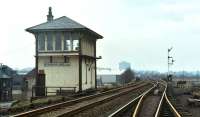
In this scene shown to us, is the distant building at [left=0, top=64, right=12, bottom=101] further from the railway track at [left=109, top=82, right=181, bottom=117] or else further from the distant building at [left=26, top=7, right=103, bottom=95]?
→ the railway track at [left=109, top=82, right=181, bottom=117]

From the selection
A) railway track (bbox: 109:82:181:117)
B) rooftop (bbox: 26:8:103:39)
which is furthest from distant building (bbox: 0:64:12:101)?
railway track (bbox: 109:82:181:117)

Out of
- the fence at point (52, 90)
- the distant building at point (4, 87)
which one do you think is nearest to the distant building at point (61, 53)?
the fence at point (52, 90)

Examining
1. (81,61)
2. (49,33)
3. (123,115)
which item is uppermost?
(49,33)

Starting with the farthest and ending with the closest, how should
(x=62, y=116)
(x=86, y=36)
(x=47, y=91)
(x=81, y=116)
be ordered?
(x=86, y=36) < (x=47, y=91) < (x=81, y=116) < (x=62, y=116)

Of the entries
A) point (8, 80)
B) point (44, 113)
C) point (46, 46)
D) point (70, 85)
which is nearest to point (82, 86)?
point (70, 85)

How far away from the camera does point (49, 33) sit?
140 ft

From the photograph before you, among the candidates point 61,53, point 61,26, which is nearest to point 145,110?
point 61,53

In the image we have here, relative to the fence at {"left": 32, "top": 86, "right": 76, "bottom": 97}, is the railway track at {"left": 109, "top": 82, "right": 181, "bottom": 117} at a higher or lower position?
lower

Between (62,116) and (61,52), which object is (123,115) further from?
(61,52)

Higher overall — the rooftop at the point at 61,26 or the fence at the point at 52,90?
the rooftop at the point at 61,26

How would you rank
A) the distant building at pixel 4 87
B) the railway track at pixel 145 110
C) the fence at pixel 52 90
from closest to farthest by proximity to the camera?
1. the railway track at pixel 145 110
2. the fence at pixel 52 90
3. the distant building at pixel 4 87

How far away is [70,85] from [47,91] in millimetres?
2288

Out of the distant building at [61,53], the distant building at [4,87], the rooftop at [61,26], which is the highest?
the rooftop at [61,26]

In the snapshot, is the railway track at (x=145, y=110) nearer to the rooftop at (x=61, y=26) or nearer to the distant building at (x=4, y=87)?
the rooftop at (x=61, y=26)
